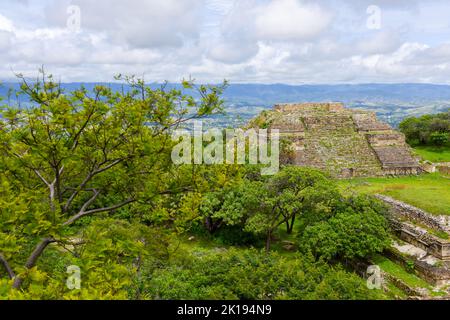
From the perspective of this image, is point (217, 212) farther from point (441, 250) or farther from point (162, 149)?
point (162, 149)

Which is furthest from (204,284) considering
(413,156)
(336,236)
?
(413,156)

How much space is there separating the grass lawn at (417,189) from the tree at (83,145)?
13823 mm

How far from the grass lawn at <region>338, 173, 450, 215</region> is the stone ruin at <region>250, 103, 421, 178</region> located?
128cm

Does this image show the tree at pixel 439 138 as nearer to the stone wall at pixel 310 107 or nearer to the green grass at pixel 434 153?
the green grass at pixel 434 153

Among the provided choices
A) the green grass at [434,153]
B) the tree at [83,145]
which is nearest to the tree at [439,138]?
the green grass at [434,153]

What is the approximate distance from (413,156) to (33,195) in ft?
94.4

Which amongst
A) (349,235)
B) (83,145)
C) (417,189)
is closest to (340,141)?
(417,189)

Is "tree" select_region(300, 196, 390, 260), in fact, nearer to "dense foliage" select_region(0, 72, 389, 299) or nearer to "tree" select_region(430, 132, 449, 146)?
"dense foliage" select_region(0, 72, 389, 299)

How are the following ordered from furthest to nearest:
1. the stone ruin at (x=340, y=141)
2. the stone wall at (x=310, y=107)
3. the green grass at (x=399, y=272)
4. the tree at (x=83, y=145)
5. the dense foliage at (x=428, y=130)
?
the stone wall at (x=310, y=107) < the dense foliage at (x=428, y=130) < the stone ruin at (x=340, y=141) < the green grass at (x=399, y=272) < the tree at (x=83, y=145)

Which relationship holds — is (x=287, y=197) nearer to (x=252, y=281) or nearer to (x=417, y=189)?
(x=252, y=281)

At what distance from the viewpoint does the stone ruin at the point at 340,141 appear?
94.7ft

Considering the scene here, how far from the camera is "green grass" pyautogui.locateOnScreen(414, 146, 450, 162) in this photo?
32281 mm
